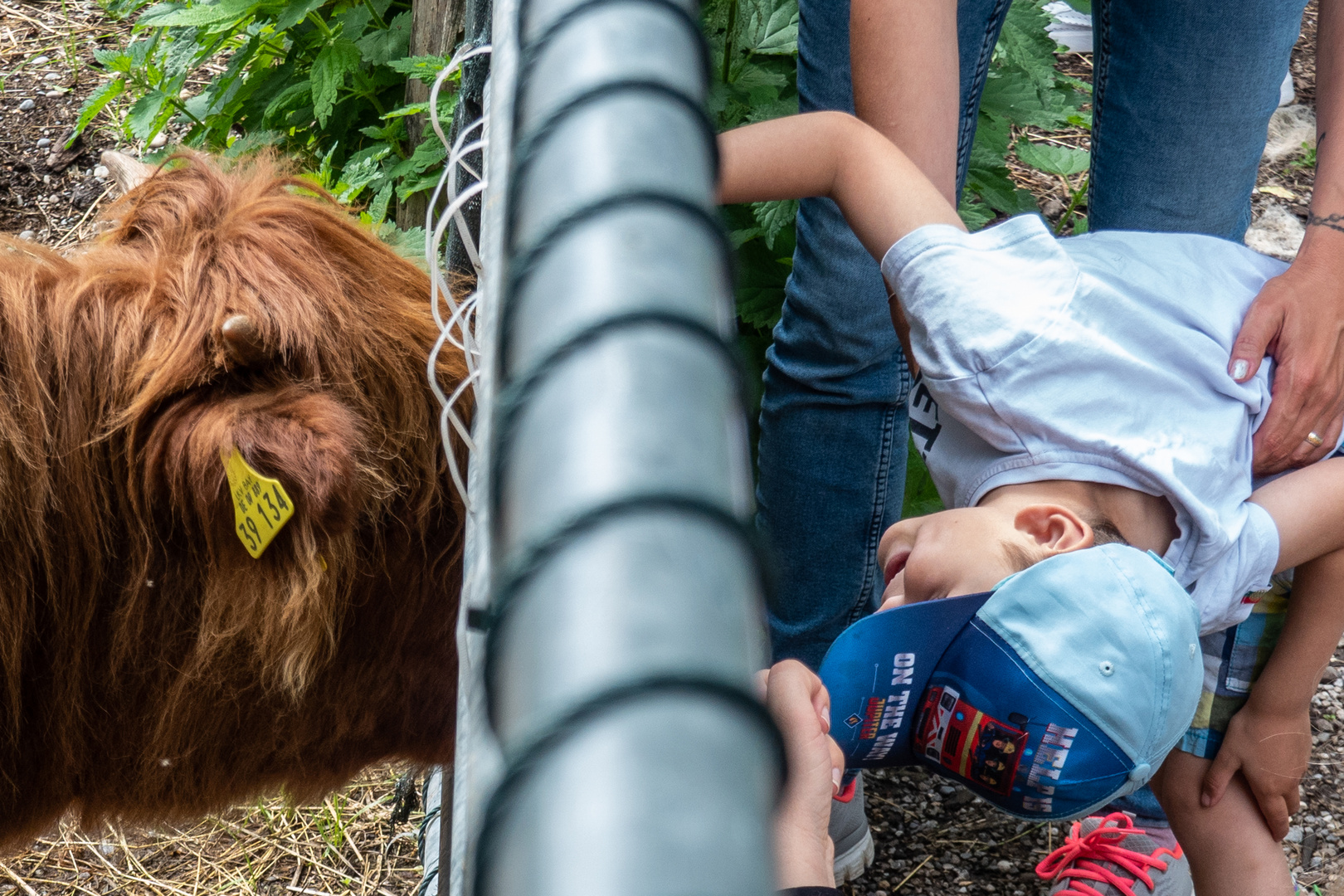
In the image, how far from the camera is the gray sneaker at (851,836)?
1750 mm

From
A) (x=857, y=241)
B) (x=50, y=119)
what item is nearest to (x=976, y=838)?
(x=857, y=241)

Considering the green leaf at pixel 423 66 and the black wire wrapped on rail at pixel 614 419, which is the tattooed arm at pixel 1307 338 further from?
the green leaf at pixel 423 66

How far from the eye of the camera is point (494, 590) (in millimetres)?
258

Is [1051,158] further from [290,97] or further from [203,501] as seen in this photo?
Result: [203,501]

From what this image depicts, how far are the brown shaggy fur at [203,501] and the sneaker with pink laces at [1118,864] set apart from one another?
1.01 m

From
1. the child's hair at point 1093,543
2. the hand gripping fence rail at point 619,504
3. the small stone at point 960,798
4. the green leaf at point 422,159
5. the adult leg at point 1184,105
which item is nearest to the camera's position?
the hand gripping fence rail at point 619,504

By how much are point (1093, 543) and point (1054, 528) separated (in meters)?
0.04

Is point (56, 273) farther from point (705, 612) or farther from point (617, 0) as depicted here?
point (705, 612)

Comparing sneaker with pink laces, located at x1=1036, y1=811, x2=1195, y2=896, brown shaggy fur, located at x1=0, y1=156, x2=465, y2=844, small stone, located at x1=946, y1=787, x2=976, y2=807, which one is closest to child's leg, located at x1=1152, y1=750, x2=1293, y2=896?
sneaker with pink laces, located at x1=1036, y1=811, x2=1195, y2=896

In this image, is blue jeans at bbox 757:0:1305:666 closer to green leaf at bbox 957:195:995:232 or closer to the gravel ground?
green leaf at bbox 957:195:995:232

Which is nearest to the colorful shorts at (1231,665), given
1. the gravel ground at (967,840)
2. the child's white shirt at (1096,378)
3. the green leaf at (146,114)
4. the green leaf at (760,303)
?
A: the child's white shirt at (1096,378)

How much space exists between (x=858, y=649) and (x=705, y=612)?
92 centimetres

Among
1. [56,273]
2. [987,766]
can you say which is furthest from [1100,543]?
[56,273]

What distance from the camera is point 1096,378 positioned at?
3.65 ft
